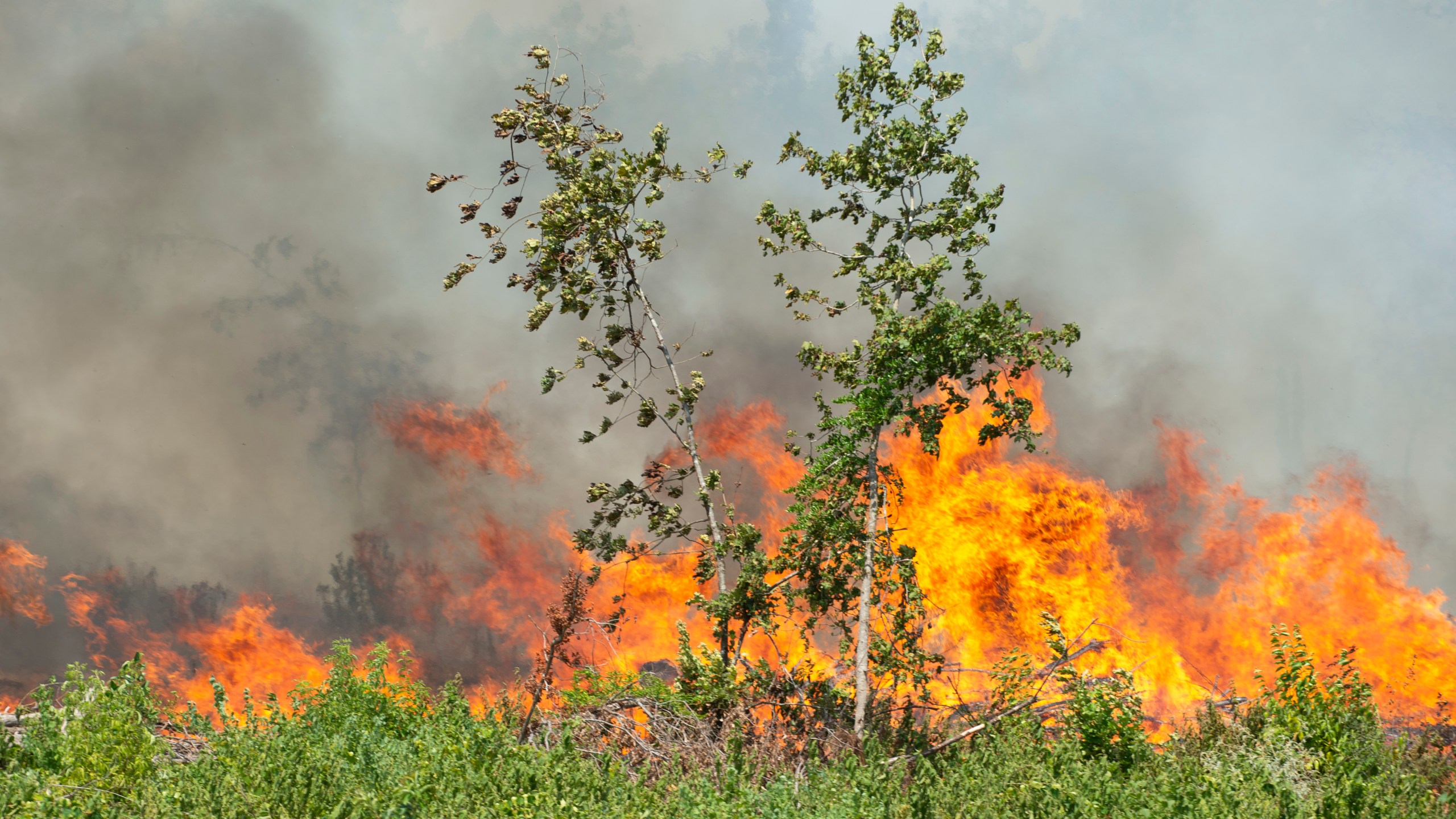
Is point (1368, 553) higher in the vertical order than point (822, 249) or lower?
lower

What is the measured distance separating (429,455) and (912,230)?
1024 centimetres

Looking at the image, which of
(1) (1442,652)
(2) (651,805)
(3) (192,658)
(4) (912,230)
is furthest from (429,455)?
(1) (1442,652)

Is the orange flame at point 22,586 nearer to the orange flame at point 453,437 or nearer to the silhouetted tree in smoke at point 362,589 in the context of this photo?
the silhouetted tree in smoke at point 362,589

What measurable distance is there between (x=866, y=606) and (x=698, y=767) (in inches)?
98.5

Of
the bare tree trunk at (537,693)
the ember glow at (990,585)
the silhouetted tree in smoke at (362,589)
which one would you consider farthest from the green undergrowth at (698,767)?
the silhouetted tree in smoke at (362,589)

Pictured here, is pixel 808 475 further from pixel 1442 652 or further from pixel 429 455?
pixel 1442 652

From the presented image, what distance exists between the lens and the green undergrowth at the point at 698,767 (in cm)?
567

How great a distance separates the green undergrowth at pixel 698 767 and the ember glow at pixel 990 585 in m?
5.30

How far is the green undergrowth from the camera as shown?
223 inches

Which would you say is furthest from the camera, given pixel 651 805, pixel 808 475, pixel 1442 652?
pixel 1442 652

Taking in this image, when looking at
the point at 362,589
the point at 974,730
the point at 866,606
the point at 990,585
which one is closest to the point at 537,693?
the point at 866,606

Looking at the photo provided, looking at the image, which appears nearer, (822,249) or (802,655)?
(822,249)

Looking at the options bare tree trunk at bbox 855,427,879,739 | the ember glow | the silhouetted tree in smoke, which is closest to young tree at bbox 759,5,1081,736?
bare tree trunk at bbox 855,427,879,739

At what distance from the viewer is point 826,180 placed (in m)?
10.4
